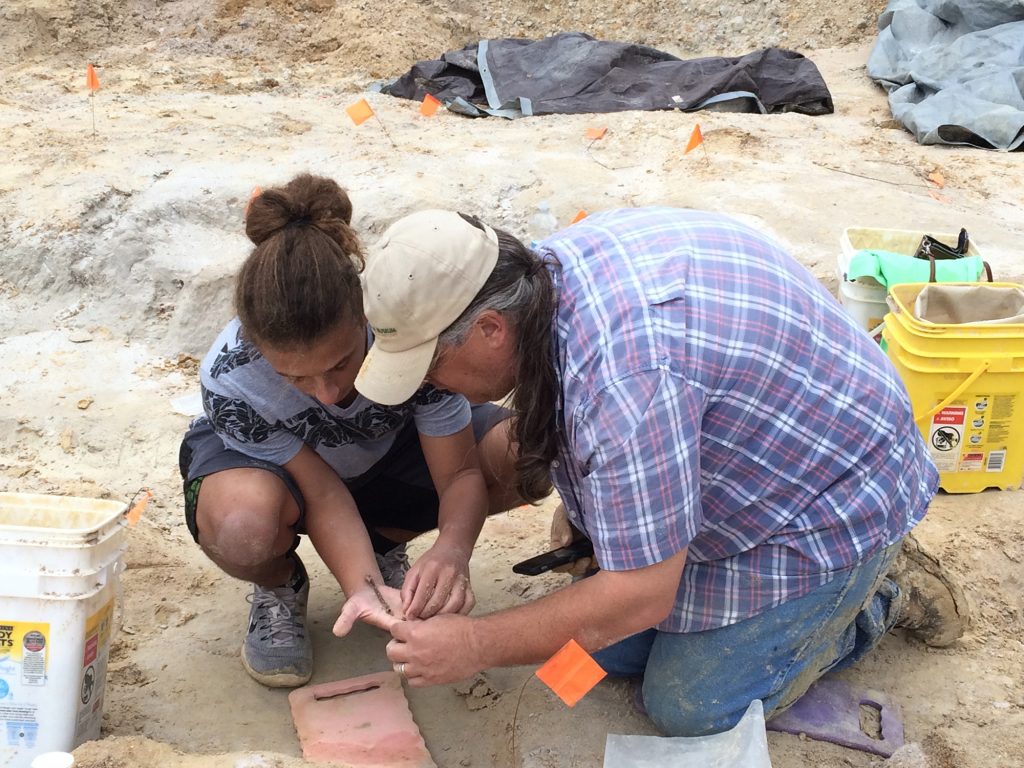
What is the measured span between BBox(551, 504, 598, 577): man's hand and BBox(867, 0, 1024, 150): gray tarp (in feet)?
13.2

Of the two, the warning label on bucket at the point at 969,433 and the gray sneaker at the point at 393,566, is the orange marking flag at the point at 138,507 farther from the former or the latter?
the warning label on bucket at the point at 969,433

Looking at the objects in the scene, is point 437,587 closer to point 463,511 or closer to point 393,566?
point 463,511

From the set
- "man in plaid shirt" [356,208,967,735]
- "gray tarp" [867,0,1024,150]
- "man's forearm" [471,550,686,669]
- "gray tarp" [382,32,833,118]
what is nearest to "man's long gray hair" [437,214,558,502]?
"man in plaid shirt" [356,208,967,735]

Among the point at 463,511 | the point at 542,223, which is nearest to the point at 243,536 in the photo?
the point at 463,511

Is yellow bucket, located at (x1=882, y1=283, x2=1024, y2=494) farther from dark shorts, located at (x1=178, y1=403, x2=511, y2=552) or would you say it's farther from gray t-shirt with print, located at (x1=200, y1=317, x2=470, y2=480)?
gray t-shirt with print, located at (x1=200, y1=317, x2=470, y2=480)

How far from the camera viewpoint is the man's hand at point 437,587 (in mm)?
1997

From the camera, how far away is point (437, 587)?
203cm

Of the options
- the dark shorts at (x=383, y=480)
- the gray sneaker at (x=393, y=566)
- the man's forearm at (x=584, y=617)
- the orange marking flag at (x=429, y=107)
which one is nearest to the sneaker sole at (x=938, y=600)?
the man's forearm at (x=584, y=617)

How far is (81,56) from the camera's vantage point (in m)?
7.69

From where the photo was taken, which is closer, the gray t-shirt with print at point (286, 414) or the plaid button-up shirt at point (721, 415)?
the plaid button-up shirt at point (721, 415)

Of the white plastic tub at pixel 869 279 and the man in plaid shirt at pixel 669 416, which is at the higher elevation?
the man in plaid shirt at pixel 669 416

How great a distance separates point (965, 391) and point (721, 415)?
1.58 meters

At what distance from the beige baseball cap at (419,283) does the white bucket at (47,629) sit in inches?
26.8

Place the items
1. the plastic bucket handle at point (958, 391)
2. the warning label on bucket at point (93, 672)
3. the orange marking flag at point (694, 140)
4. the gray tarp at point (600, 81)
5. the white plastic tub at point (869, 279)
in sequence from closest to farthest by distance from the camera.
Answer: the warning label on bucket at point (93, 672) → the plastic bucket handle at point (958, 391) → the white plastic tub at point (869, 279) → the orange marking flag at point (694, 140) → the gray tarp at point (600, 81)
